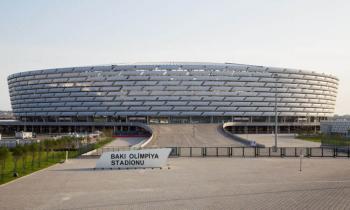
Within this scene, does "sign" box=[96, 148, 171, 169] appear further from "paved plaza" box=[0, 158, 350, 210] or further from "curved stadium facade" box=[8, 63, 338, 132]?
"curved stadium facade" box=[8, 63, 338, 132]

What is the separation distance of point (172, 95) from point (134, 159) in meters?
74.9

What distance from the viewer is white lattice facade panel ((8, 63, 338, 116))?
103000mm

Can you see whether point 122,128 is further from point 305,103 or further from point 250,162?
point 250,162

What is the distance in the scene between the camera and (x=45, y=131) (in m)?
106

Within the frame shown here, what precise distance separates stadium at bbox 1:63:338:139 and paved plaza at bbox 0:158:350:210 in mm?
71056

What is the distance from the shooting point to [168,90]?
103062 millimetres

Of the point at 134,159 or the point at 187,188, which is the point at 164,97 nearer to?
the point at 134,159

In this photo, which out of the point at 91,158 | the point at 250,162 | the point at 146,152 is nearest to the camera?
the point at 146,152

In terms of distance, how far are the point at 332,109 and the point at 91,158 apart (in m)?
100

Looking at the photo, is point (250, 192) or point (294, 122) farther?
point (294, 122)

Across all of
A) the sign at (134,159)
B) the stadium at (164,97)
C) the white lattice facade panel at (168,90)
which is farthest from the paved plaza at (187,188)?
the white lattice facade panel at (168,90)

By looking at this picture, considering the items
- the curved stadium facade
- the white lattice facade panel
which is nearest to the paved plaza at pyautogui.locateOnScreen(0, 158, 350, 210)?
the curved stadium facade

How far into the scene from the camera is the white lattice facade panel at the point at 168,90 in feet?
338

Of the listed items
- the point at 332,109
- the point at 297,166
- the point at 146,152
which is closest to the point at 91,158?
the point at 146,152
